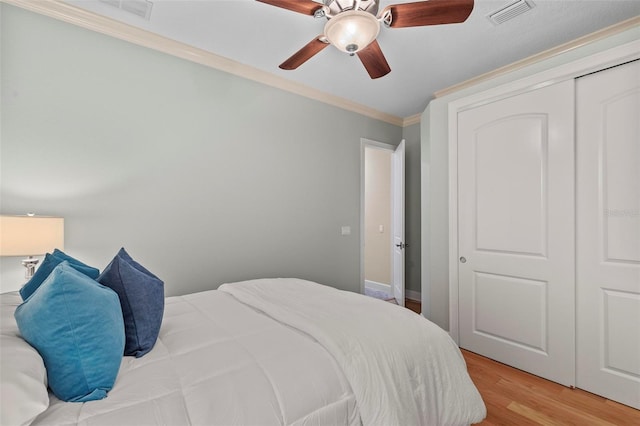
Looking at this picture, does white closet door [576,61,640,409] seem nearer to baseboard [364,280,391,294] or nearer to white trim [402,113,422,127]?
white trim [402,113,422,127]

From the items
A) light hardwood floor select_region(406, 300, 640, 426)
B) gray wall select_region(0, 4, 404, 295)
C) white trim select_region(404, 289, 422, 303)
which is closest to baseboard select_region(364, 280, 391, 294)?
white trim select_region(404, 289, 422, 303)

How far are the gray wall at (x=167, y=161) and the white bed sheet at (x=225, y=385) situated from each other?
1338 mm

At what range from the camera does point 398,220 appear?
4.07 meters

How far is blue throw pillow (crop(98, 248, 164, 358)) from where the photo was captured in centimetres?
121

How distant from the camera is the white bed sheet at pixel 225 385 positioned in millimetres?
884

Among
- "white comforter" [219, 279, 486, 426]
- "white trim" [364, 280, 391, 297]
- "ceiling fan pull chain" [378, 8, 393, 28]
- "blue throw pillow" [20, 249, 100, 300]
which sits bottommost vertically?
"white trim" [364, 280, 391, 297]

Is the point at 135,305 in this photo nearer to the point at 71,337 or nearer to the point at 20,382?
the point at 71,337

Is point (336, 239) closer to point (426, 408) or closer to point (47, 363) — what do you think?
point (426, 408)

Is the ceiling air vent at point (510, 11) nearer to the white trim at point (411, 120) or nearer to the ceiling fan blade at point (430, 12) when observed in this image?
the ceiling fan blade at point (430, 12)

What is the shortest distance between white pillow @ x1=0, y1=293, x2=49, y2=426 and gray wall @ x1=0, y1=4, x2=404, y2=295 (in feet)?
5.07

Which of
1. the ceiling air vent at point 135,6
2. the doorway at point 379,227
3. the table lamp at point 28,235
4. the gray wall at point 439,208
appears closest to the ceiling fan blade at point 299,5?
the ceiling air vent at point 135,6

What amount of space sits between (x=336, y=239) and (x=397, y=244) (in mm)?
897

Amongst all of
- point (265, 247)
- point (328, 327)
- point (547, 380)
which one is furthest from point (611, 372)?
point (265, 247)

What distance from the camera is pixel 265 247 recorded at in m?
3.12
